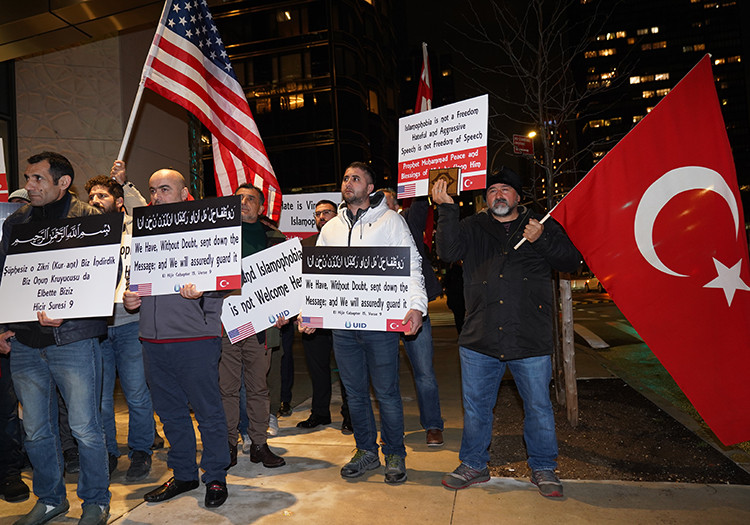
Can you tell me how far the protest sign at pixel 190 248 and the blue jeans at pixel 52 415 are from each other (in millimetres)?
640

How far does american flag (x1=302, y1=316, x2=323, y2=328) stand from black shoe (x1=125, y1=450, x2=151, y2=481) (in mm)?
1899

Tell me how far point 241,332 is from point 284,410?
249cm

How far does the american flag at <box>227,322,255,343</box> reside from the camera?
4.46 metres

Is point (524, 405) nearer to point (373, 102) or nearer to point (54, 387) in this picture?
point (54, 387)

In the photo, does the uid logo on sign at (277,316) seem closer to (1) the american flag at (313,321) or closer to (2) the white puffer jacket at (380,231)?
(1) the american flag at (313,321)

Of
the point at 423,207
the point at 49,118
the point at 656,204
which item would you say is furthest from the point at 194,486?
→ the point at 49,118

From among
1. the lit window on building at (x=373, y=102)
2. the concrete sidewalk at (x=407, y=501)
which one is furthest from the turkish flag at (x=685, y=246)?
the lit window on building at (x=373, y=102)

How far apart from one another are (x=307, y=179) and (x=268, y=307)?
37.8m

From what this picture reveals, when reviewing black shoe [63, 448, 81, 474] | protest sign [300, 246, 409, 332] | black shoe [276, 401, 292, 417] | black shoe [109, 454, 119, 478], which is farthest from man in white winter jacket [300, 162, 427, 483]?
black shoe [63, 448, 81, 474]

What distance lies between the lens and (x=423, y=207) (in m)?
5.19

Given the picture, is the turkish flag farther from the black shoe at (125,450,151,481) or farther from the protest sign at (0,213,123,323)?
the black shoe at (125,450,151,481)

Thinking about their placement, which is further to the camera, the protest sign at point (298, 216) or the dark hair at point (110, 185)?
the protest sign at point (298, 216)

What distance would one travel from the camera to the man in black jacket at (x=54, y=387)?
3650 millimetres

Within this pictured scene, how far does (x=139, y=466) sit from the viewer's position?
4.67 metres
